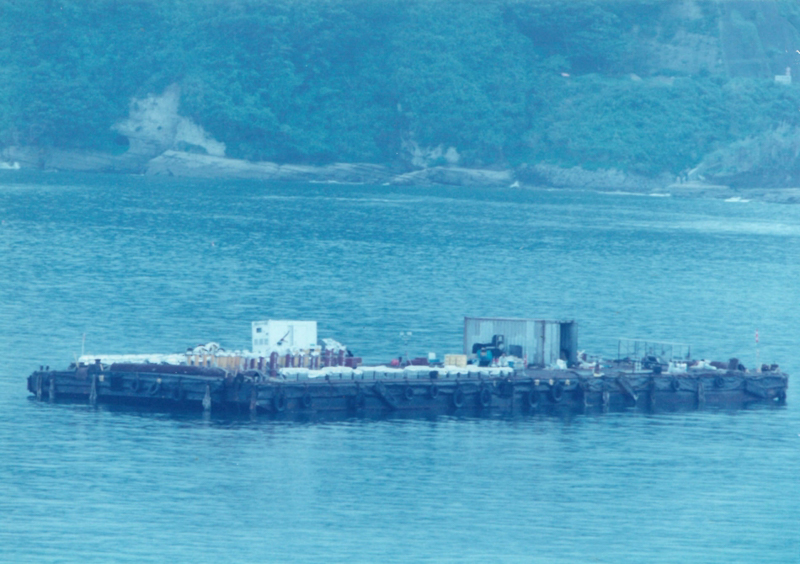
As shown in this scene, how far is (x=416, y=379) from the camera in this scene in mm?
51938

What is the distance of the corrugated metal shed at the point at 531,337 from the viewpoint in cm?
5634

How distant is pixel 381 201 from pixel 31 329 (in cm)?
12099

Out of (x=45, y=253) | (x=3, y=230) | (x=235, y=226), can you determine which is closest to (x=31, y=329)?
(x=45, y=253)

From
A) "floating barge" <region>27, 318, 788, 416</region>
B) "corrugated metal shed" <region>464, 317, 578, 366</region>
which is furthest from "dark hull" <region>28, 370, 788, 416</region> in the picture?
"corrugated metal shed" <region>464, 317, 578, 366</region>

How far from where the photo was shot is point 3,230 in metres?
125

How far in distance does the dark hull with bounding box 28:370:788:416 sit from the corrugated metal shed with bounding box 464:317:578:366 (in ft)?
5.18

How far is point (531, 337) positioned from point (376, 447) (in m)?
11.7

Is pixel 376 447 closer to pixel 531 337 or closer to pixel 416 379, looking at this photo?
pixel 416 379

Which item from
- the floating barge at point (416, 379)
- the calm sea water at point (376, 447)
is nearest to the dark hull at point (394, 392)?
the floating barge at point (416, 379)

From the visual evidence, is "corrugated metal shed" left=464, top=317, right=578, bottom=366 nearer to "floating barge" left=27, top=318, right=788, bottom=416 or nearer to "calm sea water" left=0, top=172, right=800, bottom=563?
"floating barge" left=27, top=318, right=788, bottom=416

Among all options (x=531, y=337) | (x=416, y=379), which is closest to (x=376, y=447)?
(x=416, y=379)

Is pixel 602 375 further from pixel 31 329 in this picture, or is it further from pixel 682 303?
pixel 682 303

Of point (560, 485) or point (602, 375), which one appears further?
point (602, 375)

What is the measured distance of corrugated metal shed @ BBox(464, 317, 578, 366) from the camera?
185 feet
